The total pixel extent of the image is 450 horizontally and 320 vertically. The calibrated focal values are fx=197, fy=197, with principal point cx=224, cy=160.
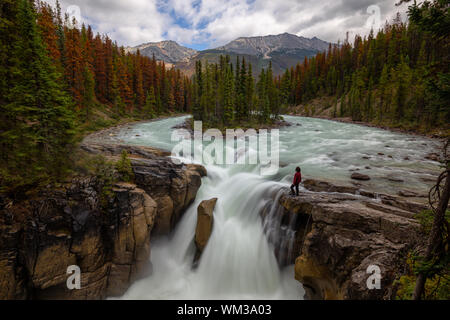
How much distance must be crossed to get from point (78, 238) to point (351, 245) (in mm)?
10534

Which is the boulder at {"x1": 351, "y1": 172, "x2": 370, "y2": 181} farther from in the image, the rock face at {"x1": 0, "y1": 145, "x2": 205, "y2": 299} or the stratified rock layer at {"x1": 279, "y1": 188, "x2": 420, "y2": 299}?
the rock face at {"x1": 0, "y1": 145, "x2": 205, "y2": 299}

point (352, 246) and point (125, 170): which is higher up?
point (125, 170)

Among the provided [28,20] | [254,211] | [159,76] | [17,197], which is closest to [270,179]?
[254,211]

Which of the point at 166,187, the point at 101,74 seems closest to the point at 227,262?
the point at 166,187

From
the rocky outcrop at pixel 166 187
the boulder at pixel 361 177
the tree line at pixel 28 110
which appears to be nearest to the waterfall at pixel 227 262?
the rocky outcrop at pixel 166 187

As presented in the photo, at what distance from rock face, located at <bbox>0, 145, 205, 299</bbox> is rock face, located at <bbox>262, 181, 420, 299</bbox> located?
301 inches

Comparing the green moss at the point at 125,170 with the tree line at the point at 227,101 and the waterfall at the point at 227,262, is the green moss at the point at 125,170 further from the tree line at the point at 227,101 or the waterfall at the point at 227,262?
the tree line at the point at 227,101

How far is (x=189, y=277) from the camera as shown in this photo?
1045cm

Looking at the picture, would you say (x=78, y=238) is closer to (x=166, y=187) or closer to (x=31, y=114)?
(x=166, y=187)

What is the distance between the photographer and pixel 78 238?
819 cm

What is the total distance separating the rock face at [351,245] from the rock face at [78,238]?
7650 millimetres
